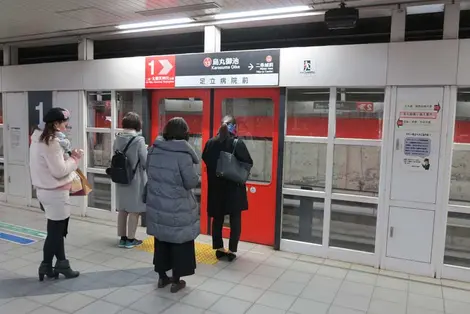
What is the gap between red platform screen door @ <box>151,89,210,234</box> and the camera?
504 cm

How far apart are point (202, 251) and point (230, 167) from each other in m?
1.17

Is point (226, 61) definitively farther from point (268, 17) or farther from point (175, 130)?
point (175, 130)

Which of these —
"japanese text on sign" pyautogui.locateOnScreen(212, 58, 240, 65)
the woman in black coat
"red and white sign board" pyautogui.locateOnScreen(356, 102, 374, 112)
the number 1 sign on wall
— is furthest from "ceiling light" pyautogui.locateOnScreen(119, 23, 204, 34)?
"red and white sign board" pyautogui.locateOnScreen(356, 102, 374, 112)

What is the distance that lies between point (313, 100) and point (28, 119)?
4.64m

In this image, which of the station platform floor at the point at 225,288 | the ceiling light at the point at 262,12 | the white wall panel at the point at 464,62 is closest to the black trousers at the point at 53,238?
the station platform floor at the point at 225,288

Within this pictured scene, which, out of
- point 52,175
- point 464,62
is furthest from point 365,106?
point 52,175

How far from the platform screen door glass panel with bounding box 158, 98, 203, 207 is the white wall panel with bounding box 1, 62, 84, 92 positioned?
4.61ft

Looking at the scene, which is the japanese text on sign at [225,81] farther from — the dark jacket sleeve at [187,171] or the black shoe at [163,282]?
the black shoe at [163,282]

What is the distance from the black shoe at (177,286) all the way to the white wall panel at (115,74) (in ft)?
9.15

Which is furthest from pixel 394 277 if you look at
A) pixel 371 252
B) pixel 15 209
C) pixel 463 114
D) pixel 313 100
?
pixel 15 209

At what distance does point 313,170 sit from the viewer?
4.61 meters

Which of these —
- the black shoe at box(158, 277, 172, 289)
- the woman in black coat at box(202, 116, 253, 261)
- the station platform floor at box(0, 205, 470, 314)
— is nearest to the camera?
the station platform floor at box(0, 205, 470, 314)

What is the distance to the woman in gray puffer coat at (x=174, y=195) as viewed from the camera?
3.32 metres

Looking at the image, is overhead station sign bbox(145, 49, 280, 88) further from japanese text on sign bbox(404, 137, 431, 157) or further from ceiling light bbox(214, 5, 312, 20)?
japanese text on sign bbox(404, 137, 431, 157)
